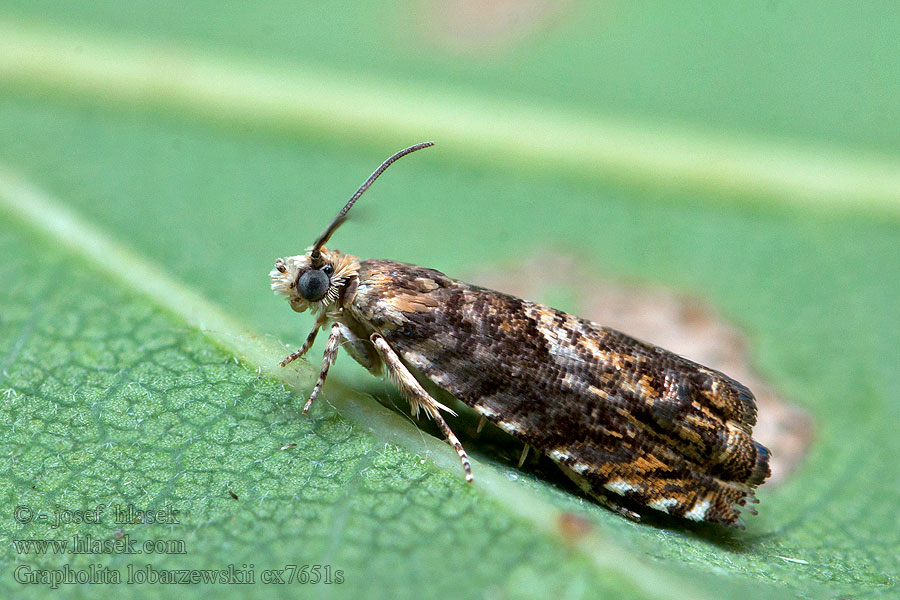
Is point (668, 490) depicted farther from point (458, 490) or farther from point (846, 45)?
point (846, 45)

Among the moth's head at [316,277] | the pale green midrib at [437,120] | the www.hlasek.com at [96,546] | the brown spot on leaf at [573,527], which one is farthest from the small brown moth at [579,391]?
the pale green midrib at [437,120]

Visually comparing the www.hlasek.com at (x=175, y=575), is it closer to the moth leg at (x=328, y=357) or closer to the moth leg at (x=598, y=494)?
the moth leg at (x=328, y=357)

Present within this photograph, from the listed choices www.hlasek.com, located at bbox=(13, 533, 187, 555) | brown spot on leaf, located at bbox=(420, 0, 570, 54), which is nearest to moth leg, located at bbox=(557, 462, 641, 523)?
www.hlasek.com, located at bbox=(13, 533, 187, 555)

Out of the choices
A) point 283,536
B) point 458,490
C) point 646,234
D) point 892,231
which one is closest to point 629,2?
point 646,234

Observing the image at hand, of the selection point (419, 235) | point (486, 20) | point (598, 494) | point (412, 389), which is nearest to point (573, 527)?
point (598, 494)

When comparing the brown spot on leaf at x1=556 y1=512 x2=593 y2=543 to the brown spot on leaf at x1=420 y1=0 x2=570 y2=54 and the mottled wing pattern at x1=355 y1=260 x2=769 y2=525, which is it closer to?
the mottled wing pattern at x1=355 y1=260 x2=769 y2=525

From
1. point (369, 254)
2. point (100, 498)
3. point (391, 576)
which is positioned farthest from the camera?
point (369, 254)

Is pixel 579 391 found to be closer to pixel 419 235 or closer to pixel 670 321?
pixel 670 321
